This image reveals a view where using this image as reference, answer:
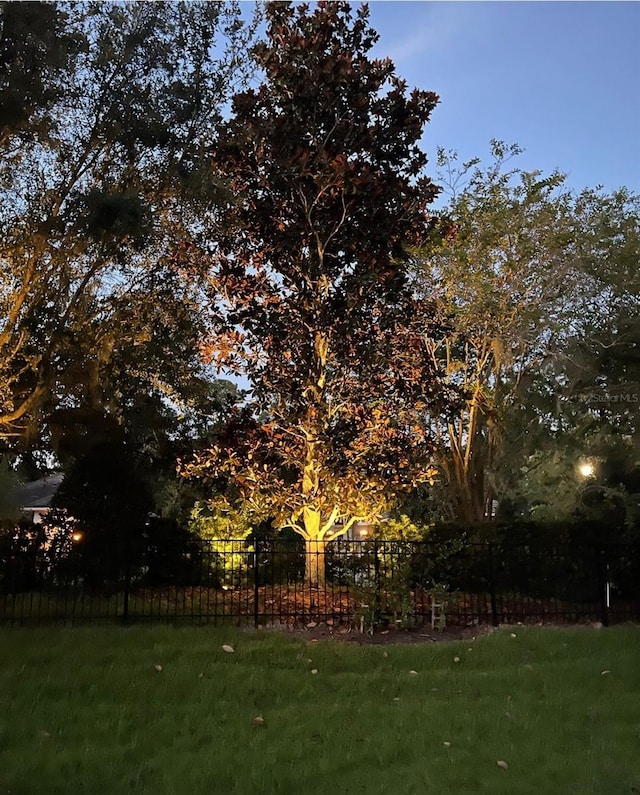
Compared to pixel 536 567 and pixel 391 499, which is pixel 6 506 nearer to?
pixel 391 499

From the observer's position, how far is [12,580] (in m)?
10.2

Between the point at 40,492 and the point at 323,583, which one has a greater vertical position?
the point at 40,492

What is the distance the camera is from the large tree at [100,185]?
1094cm

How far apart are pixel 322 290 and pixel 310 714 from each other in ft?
22.2

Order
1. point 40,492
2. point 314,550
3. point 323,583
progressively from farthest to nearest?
1. point 40,492
2. point 314,550
3. point 323,583

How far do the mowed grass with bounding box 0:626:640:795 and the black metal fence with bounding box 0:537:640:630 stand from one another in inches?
52.6

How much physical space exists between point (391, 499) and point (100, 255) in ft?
20.3

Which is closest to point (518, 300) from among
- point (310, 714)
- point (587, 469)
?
point (587, 469)

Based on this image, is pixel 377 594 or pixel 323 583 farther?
pixel 323 583

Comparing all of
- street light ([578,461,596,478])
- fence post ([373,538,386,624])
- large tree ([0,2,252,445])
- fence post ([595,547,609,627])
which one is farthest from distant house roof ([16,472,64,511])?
fence post ([595,547,609,627])

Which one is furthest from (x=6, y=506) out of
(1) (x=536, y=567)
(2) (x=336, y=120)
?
(1) (x=536, y=567)

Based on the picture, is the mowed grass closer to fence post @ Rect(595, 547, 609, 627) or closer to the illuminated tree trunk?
fence post @ Rect(595, 547, 609, 627)

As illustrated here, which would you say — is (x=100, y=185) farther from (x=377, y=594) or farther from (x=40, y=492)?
(x=40, y=492)

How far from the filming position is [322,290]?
10930 millimetres
